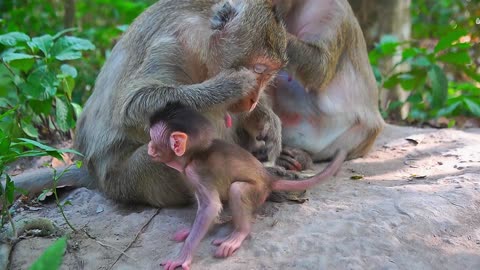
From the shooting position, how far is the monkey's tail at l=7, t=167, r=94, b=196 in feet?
13.6

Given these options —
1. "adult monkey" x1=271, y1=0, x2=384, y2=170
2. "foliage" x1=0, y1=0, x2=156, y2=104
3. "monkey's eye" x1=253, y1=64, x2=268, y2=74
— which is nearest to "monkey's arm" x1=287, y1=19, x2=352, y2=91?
"adult monkey" x1=271, y1=0, x2=384, y2=170

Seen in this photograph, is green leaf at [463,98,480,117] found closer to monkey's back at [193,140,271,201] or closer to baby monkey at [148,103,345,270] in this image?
baby monkey at [148,103,345,270]

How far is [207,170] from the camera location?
3.28 meters

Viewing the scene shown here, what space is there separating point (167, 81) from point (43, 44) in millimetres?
1783

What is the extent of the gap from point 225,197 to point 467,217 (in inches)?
56.2

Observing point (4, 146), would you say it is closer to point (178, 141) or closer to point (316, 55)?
point (178, 141)

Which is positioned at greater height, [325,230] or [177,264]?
[325,230]

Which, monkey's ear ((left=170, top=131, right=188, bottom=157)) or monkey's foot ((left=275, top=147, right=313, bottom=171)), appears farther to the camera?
monkey's foot ((left=275, top=147, right=313, bottom=171))

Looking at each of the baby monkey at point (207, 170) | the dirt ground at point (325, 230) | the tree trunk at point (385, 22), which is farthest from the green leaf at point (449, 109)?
the baby monkey at point (207, 170)

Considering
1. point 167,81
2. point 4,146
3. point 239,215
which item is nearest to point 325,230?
point 239,215

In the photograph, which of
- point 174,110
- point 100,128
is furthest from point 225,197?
point 100,128

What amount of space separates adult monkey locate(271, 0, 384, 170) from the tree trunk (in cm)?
220

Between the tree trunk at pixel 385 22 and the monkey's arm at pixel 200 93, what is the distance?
14.2 ft

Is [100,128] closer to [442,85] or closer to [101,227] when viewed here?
[101,227]
